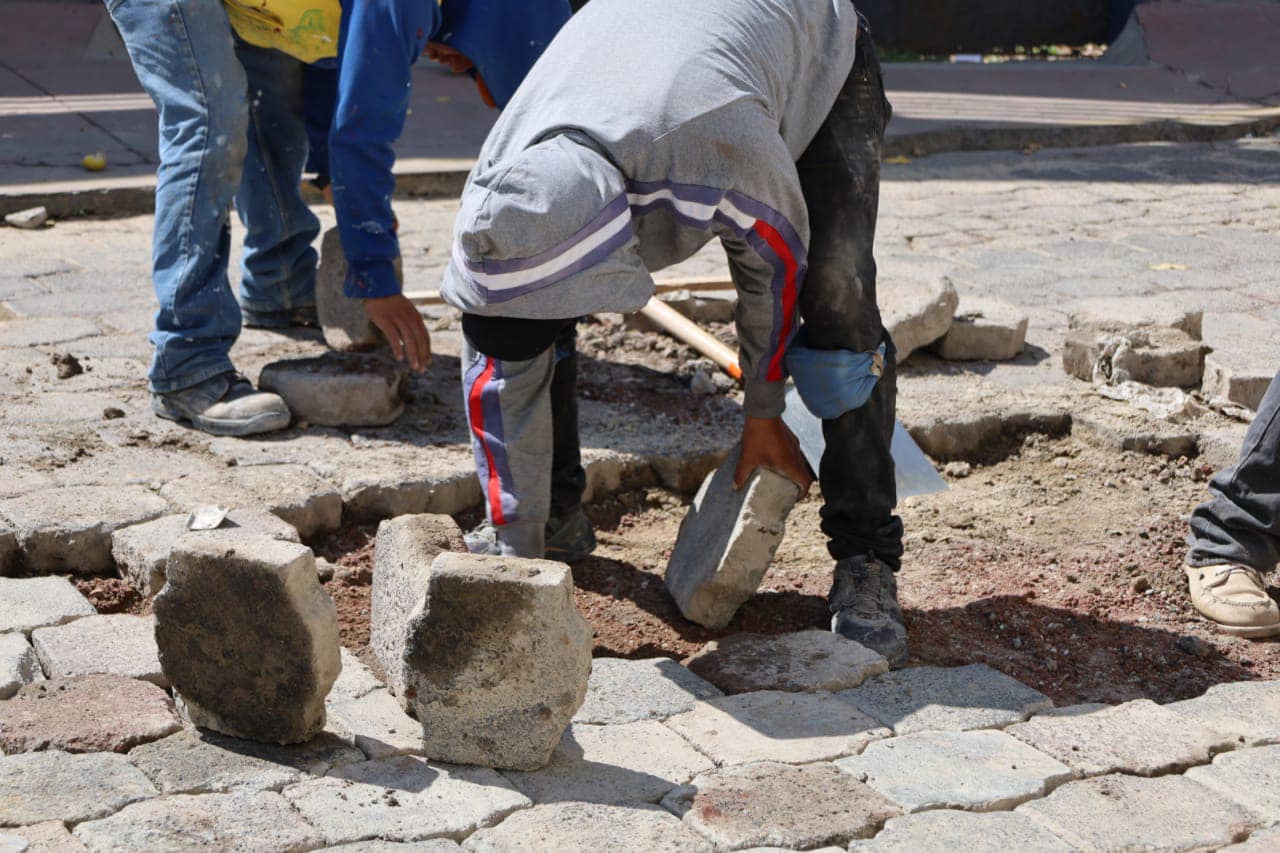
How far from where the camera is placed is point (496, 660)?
2465 mm

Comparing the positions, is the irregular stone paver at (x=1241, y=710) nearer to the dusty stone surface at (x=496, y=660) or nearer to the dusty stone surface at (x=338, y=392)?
the dusty stone surface at (x=496, y=660)

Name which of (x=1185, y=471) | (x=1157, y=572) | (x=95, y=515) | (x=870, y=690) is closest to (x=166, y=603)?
(x=95, y=515)

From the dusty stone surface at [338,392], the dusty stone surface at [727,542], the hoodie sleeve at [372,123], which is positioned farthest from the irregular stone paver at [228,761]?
the dusty stone surface at [338,392]

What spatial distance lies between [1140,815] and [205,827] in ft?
5.07

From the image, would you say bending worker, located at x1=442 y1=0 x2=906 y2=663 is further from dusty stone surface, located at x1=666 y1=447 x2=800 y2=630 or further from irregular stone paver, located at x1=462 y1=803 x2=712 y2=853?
irregular stone paver, located at x1=462 y1=803 x2=712 y2=853

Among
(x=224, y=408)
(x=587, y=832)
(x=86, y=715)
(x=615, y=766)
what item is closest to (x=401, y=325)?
(x=224, y=408)

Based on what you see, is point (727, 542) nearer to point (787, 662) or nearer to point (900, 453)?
point (787, 662)

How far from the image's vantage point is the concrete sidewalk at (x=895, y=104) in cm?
724

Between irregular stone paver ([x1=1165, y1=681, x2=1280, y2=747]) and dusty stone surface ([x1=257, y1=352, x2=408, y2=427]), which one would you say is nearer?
A: irregular stone paver ([x1=1165, y1=681, x2=1280, y2=747])

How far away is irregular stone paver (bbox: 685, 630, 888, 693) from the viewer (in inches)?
116

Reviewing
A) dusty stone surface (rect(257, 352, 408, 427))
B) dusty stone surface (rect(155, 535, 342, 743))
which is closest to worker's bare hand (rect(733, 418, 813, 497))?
dusty stone surface (rect(155, 535, 342, 743))

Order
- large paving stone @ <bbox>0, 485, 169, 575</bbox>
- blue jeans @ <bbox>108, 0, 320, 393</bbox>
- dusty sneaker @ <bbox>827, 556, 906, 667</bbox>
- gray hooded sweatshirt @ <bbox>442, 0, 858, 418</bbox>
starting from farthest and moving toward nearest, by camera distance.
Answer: blue jeans @ <bbox>108, 0, 320, 393</bbox>
large paving stone @ <bbox>0, 485, 169, 575</bbox>
dusty sneaker @ <bbox>827, 556, 906, 667</bbox>
gray hooded sweatshirt @ <bbox>442, 0, 858, 418</bbox>

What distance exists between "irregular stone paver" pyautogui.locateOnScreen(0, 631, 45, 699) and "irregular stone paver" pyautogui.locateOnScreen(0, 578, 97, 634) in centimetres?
7

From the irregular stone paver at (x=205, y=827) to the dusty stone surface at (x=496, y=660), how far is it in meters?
0.33
